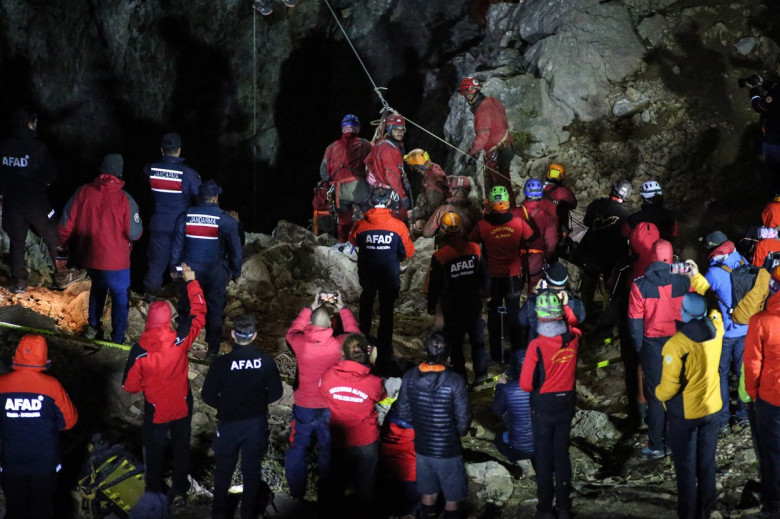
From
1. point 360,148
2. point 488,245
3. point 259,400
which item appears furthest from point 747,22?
point 259,400

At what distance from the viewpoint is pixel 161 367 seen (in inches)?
258

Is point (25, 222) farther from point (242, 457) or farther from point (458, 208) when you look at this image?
point (458, 208)

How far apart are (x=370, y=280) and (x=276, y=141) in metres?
12.4

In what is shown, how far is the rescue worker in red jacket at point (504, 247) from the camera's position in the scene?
354 inches

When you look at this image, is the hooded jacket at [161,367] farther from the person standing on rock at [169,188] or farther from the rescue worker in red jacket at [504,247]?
the rescue worker in red jacket at [504,247]

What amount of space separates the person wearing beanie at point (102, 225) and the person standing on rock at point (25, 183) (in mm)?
1285

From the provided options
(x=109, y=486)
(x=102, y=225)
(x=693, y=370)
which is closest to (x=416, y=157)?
(x=102, y=225)

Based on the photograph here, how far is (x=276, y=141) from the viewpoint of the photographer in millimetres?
20391

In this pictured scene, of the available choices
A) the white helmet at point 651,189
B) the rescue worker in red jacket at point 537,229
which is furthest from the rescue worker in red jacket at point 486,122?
the white helmet at point 651,189

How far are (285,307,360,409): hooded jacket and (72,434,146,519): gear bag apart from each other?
1.81 m

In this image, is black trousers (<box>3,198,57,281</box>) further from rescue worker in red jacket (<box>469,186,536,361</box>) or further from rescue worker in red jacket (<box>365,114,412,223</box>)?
rescue worker in red jacket (<box>469,186,536,361</box>)

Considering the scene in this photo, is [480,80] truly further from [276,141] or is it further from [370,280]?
[370,280]

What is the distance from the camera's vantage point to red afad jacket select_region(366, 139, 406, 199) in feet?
36.1

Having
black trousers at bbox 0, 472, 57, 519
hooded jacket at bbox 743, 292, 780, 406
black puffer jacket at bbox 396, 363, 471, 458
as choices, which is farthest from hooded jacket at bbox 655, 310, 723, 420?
black trousers at bbox 0, 472, 57, 519
